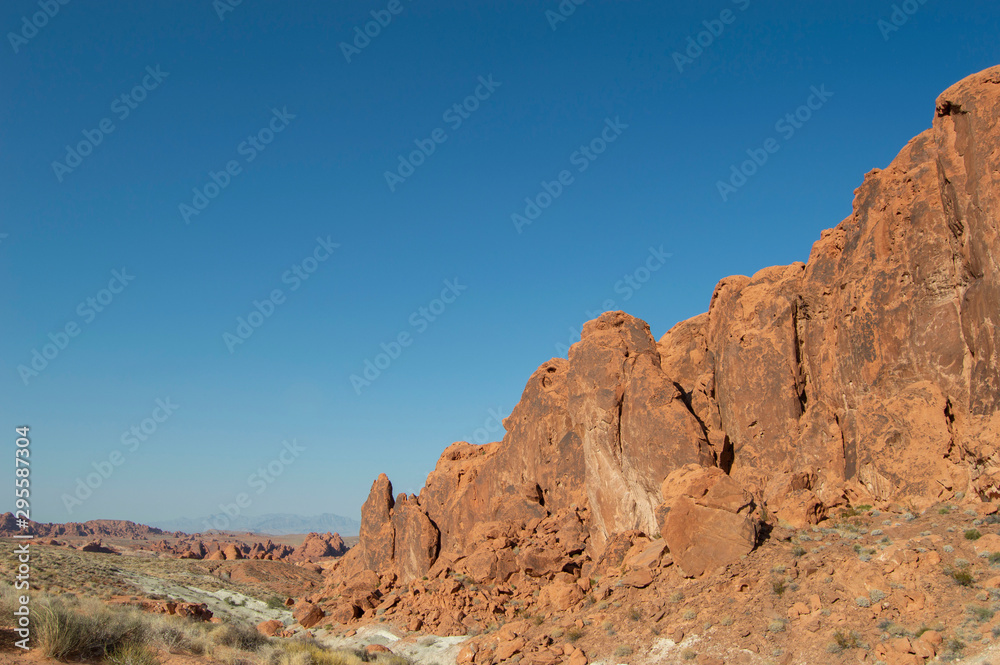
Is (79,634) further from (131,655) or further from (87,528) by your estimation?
(87,528)

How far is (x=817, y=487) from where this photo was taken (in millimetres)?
26453

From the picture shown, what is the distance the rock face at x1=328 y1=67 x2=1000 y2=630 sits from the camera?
22.2 meters

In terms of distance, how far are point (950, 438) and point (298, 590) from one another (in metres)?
57.5

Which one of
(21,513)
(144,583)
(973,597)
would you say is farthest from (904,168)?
(144,583)

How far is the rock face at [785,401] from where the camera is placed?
874 inches

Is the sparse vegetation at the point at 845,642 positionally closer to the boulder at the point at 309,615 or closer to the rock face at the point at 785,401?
the rock face at the point at 785,401

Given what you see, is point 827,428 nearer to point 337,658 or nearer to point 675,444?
point 675,444

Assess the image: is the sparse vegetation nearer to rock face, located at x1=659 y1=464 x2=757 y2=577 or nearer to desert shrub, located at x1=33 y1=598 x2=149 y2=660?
rock face, located at x1=659 y1=464 x2=757 y2=577

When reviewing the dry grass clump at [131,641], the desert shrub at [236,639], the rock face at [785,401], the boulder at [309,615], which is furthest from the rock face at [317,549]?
the dry grass clump at [131,641]

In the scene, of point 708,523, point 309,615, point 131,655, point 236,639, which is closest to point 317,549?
point 309,615

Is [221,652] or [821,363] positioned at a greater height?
[821,363]

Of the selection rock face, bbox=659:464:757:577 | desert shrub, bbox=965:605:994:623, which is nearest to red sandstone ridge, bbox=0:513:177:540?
rock face, bbox=659:464:757:577

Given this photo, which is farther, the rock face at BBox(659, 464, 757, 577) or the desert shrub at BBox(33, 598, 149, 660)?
the rock face at BBox(659, 464, 757, 577)

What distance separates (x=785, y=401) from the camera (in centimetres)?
2856
